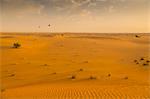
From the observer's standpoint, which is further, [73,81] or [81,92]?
[73,81]

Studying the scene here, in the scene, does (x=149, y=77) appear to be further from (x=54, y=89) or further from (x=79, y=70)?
(x=54, y=89)

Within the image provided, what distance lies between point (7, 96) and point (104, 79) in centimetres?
601

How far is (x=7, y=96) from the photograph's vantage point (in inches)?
511

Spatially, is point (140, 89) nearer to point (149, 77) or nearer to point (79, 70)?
point (149, 77)

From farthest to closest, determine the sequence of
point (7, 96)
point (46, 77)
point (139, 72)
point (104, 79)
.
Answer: point (139, 72), point (46, 77), point (104, 79), point (7, 96)

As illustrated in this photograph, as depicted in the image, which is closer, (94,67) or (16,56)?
(94,67)

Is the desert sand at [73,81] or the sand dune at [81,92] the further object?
the desert sand at [73,81]

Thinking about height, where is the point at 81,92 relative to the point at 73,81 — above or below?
above

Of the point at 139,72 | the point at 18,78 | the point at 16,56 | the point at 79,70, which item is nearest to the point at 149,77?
the point at 139,72

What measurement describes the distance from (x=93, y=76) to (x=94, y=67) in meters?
3.88

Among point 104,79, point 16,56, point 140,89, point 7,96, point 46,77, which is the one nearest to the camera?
point 7,96

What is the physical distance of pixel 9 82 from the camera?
1739cm

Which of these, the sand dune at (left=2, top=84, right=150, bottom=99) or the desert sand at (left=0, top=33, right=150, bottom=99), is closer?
the sand dune at (left=2, top=84, right=150, bottom=99)

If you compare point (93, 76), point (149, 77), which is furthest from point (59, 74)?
point (149, 77)
